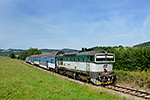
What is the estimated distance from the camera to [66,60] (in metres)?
21.0

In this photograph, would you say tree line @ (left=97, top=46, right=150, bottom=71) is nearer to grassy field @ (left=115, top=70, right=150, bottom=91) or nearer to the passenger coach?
grassy field @ (left=115, top=70, right=150, bottom=91)

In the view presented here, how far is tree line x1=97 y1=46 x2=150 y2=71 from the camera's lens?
55.7 feet

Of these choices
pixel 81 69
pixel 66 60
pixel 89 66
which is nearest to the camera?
pixel 89 66

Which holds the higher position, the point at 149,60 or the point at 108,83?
the point at 149,60

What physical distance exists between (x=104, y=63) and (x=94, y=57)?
1.53 meters

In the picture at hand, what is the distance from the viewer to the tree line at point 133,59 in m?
17.0

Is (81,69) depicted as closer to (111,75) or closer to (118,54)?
(111,75)

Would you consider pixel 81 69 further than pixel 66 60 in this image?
No

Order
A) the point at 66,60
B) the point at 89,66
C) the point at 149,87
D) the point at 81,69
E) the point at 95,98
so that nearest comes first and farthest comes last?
the point at 95,98
the point at 149,87
the point at 89,66
the point at 81,69
the point at 66,60

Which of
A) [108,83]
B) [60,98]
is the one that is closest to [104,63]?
[108,83]

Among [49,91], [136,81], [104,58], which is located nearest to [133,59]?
[136,81]

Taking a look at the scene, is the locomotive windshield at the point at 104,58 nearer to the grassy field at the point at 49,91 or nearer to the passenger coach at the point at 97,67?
the passenger coach at the point at 97,67

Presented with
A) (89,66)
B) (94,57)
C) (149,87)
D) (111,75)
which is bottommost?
(149,87)

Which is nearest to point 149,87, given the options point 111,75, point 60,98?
point 111,75
